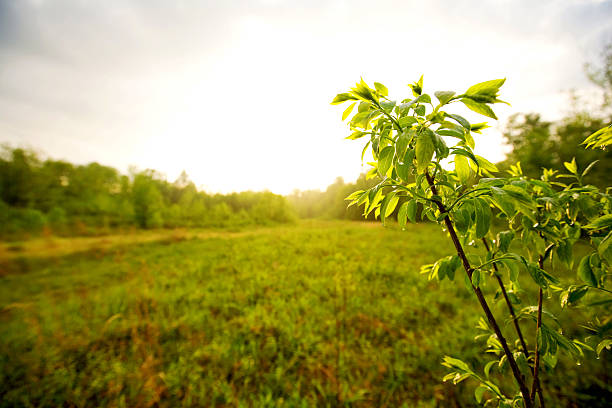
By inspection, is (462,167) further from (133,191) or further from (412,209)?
(133,191)

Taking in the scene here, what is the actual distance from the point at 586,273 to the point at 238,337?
4937 millimetres

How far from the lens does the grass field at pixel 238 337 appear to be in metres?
3.13

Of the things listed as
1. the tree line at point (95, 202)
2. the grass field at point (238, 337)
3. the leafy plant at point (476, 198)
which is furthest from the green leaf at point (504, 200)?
the tree line at point (95, 202)

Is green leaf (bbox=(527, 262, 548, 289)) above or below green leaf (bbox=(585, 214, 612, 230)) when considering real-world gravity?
below

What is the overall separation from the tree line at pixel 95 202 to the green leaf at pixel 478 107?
14.0 m

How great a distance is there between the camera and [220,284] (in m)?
7.12

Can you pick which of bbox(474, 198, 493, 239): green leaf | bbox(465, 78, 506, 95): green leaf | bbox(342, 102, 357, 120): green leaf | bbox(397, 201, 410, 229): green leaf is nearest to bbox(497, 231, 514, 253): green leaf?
bbox(474, 198, 493, 239): green leaf

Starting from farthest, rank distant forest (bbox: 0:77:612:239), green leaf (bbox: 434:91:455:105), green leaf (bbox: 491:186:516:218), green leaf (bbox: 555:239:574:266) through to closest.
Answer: distant forest (bbox: 0:77:612:239)
green leaf (bbox: 555:239:574:266)
green leaf (bbox: 434:91:455:105)
green leaf (bbox: 491:186:516:218)

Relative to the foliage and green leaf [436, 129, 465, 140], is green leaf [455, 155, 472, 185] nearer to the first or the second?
green leaf [436, 129, 465, 140]

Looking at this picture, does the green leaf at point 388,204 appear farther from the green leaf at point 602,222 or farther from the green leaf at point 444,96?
the green leaf at point 602,222

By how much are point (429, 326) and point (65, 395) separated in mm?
6250

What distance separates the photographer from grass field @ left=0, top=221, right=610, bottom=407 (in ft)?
10.3

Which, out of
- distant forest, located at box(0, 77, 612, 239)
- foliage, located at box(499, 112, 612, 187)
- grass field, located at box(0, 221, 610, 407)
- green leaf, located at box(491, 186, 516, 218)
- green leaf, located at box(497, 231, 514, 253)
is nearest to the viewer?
green leaf, located at box(491, 186, 516, 218)

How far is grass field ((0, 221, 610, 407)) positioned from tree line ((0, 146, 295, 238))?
1.64 meters
